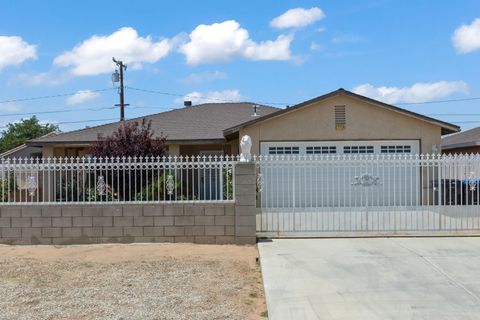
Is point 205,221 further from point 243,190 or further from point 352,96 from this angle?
point 352,96

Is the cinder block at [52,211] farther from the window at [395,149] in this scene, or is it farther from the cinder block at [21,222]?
the window at [395,149]

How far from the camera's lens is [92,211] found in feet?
34.8

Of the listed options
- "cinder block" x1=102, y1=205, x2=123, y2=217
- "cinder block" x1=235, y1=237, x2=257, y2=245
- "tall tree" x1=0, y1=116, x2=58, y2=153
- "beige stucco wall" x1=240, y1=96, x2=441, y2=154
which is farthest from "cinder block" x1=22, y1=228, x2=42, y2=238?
"tall tree" x1=0, y1=116, x2=58, y2=153

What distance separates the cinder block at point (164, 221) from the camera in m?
10.5

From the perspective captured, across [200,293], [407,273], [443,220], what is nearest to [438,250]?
[407,273]

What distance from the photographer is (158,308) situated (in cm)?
642

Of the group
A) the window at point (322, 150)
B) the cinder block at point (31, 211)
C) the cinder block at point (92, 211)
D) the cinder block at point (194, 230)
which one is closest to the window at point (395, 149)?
the window at point (322, 150)

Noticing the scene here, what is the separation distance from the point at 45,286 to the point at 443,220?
8.46m

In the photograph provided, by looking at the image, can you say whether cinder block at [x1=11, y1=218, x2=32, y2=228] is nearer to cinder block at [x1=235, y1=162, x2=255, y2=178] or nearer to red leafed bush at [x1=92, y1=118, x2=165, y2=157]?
cinder block at [x1=235, y1=162, x2=255, y2=178]

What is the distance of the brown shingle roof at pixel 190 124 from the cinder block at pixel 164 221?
855 centimetres

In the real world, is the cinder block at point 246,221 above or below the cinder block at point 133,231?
above

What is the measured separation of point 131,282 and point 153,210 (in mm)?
2974

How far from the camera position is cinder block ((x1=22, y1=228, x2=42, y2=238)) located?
10.7 metres

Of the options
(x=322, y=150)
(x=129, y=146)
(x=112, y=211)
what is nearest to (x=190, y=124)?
(x=129, y=146)
